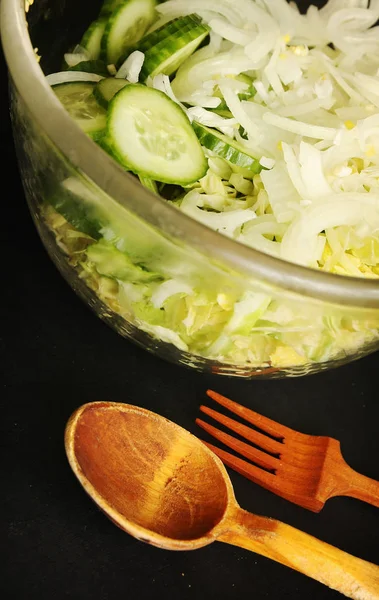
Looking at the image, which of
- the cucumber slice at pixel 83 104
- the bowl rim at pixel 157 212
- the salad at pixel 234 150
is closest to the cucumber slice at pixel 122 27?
the salad at pixel 234 150

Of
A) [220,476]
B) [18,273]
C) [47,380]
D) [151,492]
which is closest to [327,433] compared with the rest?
[220,476]

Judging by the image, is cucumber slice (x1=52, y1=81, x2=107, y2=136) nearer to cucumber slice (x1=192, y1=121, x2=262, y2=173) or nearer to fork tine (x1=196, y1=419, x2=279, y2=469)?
cucumber slice (x1=192, y1=121, x2=262, y2=173)

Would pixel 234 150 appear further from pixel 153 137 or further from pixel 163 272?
pixel 163 272

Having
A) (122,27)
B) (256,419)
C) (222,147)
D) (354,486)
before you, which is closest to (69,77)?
(122,27)

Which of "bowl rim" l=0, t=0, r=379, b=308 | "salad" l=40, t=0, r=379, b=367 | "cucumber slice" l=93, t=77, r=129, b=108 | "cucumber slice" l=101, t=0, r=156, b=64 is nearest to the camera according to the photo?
"bowl rim" l=0, t=0, r=379, b=308

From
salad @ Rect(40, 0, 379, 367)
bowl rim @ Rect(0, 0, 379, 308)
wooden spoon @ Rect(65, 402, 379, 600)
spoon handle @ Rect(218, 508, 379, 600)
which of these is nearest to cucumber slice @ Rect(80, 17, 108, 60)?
salad @ Rect(40, 0, 379, 367)

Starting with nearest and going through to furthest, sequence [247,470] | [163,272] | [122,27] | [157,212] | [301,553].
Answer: [157,212] → [163,272] → [301,553] → [247,470] → [122,27]

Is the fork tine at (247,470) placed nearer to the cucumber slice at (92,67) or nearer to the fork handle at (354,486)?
the fork handle at (354,486)
